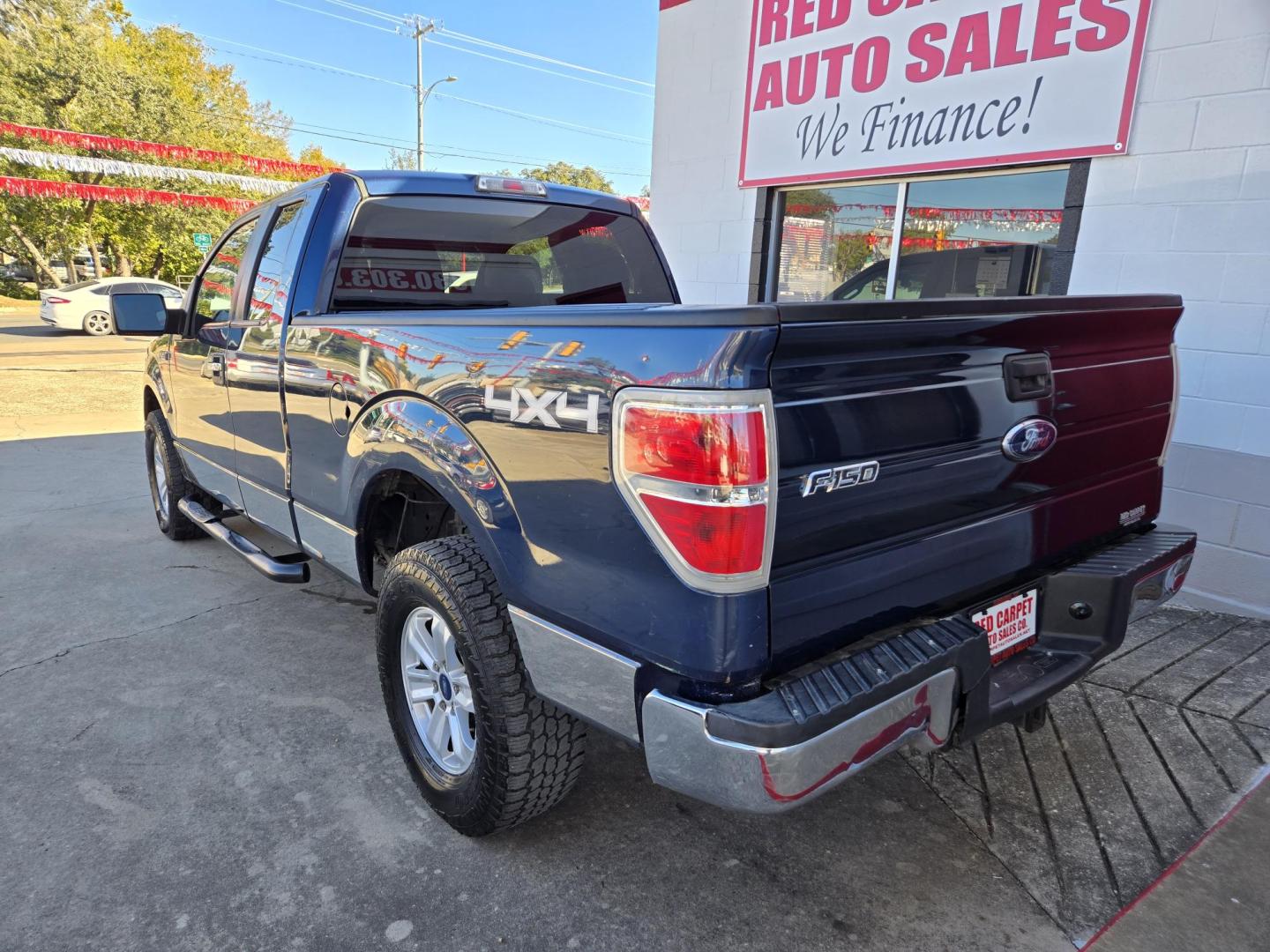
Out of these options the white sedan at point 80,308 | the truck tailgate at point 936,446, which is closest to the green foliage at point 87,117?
the white sedan at point 80,308

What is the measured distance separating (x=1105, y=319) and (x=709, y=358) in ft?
4.49

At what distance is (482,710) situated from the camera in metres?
2.21

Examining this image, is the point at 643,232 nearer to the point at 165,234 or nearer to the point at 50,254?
the point at 165,234

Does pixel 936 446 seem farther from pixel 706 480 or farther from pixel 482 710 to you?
pixel 482 710

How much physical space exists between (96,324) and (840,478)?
21.8 meters

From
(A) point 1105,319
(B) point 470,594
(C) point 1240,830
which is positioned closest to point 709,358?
(B) point 470,594

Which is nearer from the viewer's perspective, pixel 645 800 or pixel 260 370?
pixel 645 800

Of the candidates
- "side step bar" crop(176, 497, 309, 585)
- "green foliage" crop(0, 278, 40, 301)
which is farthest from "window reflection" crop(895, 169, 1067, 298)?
"green foliage" crop(0, 278, 40, 301)

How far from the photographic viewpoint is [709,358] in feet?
5.30

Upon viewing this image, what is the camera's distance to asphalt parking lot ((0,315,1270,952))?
2.17 m

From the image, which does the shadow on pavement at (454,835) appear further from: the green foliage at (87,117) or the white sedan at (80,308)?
the green foliage at (87,117)

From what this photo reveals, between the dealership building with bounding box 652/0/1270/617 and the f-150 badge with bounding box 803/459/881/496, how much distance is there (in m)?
3.37

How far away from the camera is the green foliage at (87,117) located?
25891 millimetres

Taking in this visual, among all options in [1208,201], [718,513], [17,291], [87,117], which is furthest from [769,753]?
[17,291]
